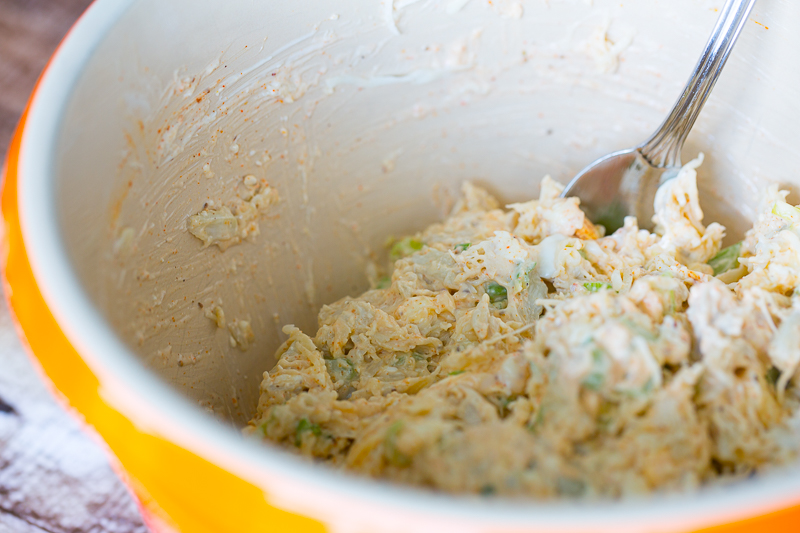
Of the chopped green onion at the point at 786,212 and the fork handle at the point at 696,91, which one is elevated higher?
the fork handle at the point at 696,91

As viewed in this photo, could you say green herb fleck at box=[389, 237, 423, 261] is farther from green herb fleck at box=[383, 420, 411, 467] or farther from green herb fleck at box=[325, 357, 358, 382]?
green herb fleck at box=[383, 420, 411, 467]

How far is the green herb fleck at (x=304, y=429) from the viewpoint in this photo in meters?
0.85

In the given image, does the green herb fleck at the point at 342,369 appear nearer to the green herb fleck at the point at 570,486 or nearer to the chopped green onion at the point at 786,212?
the green herb fleck at the point at 570,486

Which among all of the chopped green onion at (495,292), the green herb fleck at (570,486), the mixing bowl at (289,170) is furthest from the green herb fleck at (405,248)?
the green herb fleck at (570,486)

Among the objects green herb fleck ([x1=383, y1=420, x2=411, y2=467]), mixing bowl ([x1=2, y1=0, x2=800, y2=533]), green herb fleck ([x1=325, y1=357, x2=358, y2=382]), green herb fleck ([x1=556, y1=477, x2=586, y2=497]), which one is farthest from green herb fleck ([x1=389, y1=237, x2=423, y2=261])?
green herb fleck ([x1=556, y1=477, x2=586, y2=497])

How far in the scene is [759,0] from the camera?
1.11m

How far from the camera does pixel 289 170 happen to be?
1.24m

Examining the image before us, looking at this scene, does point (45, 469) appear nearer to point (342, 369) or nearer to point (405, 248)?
point (342, 369)

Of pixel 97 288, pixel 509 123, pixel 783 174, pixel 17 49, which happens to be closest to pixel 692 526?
pixel 97 288

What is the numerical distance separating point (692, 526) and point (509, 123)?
1079 mm

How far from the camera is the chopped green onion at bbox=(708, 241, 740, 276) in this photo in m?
1.17

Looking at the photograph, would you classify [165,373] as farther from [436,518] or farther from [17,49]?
[17,49]

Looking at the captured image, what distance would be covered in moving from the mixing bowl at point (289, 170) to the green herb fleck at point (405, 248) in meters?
0.08

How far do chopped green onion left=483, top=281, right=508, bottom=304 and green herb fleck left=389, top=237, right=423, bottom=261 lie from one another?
285 mm
